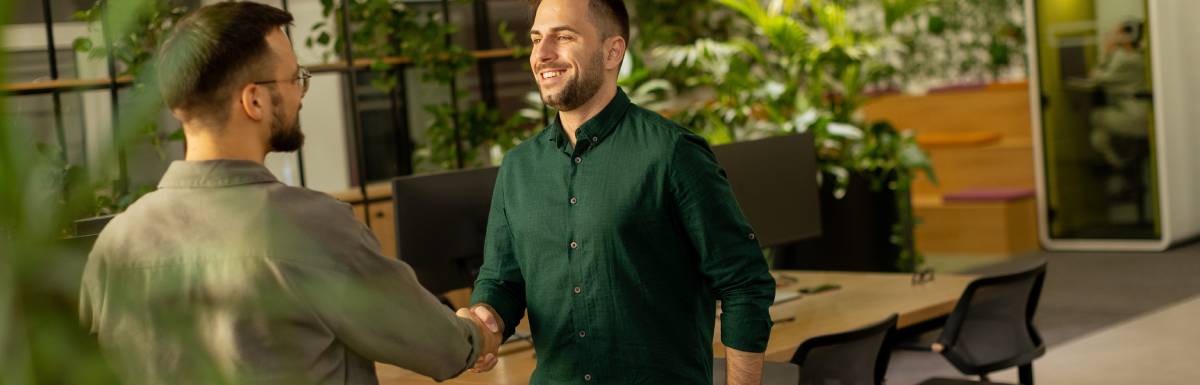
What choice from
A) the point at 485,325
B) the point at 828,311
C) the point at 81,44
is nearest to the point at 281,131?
the point at 485,325

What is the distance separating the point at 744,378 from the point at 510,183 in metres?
0.52

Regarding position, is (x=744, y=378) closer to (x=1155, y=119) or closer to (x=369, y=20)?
(x=369, y=20)

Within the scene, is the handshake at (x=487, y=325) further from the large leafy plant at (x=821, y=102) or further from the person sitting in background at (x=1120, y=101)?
the person sitting in background at (x=1120, y=101)

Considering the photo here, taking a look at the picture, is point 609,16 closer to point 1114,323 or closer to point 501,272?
point 501,272

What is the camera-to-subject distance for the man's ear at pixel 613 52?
2302mm

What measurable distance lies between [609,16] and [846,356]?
3.87 ft

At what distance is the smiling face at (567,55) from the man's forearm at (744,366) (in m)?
0.47

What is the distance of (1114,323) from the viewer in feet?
20.7

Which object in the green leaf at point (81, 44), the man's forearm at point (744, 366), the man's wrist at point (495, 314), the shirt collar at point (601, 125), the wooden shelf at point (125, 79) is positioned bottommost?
the man's forearm at point (744, 366)

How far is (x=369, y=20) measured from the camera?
19.3ft

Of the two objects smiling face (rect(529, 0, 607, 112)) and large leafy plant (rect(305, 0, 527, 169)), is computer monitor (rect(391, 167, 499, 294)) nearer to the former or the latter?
smiling face (rect(529, 0, 607, 112))

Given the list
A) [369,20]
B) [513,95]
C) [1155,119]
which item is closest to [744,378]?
[369,20]

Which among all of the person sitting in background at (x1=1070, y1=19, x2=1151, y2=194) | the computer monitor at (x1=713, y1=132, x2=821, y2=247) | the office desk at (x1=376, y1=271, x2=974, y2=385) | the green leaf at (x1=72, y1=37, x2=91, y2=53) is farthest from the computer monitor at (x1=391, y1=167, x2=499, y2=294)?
the person sitting in background at (x1=1070, y1=19, x2=1151, y2=194)

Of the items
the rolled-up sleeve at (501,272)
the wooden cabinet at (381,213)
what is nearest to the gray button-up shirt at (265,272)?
the rolled-up sleeve at (501,272)
